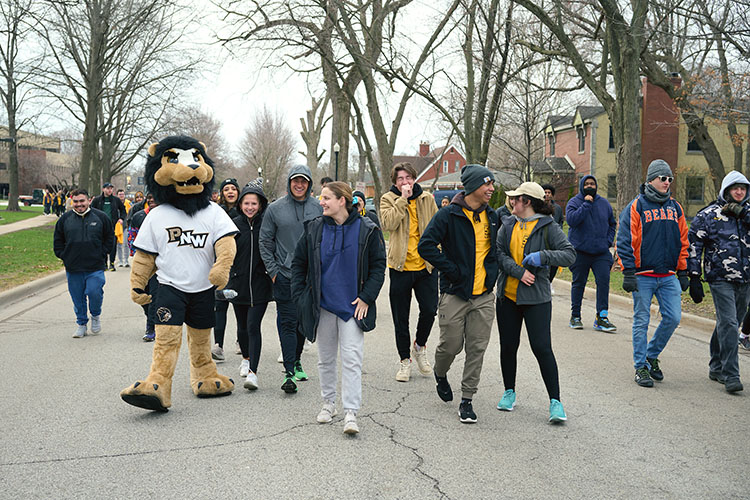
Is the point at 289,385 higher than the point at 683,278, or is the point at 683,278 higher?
the point at 683,278

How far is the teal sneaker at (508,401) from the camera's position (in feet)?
→ 18.6

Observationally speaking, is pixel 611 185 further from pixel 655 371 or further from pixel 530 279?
pixel 530 279

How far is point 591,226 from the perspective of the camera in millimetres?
9609

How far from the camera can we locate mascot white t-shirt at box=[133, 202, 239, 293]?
5.90 metres

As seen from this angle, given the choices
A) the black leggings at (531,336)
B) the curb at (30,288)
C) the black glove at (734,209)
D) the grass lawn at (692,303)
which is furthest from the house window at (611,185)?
the black leggings at (531,336)

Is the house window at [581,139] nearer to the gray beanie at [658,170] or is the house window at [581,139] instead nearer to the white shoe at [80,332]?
the gray beanie at [658,170]

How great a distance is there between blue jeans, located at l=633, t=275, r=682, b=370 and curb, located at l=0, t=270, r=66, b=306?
33.6 feet

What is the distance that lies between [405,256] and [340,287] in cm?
153

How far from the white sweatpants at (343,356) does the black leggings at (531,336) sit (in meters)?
1.24

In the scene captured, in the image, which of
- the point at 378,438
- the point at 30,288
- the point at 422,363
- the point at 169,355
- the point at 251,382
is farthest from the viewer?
the point at 30,288

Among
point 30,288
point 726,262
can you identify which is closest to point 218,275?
point 726,262

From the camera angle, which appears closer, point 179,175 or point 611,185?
point 179,175

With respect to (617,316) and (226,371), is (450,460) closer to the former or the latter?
(226,371)

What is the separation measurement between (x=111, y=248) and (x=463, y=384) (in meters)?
5.80
